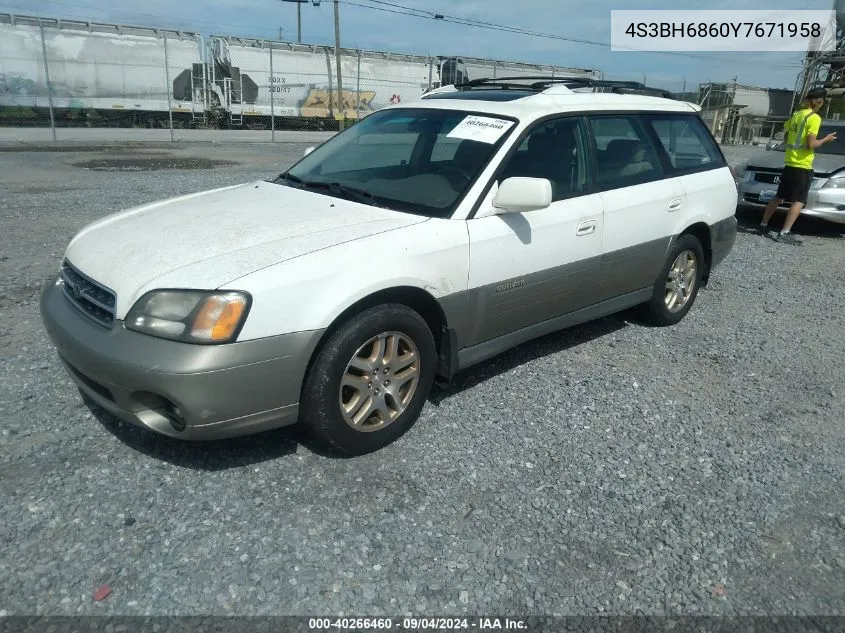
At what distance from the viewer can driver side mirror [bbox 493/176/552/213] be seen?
11.0 ft

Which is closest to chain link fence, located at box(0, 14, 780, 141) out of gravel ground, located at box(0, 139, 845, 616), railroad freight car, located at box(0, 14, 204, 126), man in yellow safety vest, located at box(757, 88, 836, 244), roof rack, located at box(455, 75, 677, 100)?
railroad freight car, located at box(0, 14, 204, 126)

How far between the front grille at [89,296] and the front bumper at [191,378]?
0.05m

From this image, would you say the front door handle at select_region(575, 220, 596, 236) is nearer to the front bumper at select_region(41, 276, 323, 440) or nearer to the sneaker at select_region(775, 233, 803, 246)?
the front bumper at select_region(41, 276, 323, 440)

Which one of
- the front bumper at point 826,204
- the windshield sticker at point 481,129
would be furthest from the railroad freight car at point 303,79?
the windshield sticker at point 481,129

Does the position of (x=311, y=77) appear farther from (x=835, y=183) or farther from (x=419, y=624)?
(x=419, y=624)

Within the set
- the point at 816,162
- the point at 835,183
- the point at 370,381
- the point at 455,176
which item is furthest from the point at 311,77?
the point at 370,381

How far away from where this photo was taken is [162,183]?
1097 cm

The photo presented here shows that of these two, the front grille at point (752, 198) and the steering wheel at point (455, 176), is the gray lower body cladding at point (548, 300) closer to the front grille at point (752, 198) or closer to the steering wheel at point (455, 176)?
the steering wheel at point (455, 176)

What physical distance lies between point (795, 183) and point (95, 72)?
21581mm

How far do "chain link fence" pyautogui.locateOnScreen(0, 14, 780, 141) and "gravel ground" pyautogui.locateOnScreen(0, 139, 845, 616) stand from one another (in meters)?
17.4

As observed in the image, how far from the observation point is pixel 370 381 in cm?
314

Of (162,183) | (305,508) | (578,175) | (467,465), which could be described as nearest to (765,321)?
(578,175)

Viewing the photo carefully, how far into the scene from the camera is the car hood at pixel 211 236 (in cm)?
280

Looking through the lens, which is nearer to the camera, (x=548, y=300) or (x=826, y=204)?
(x=548, y=300)
